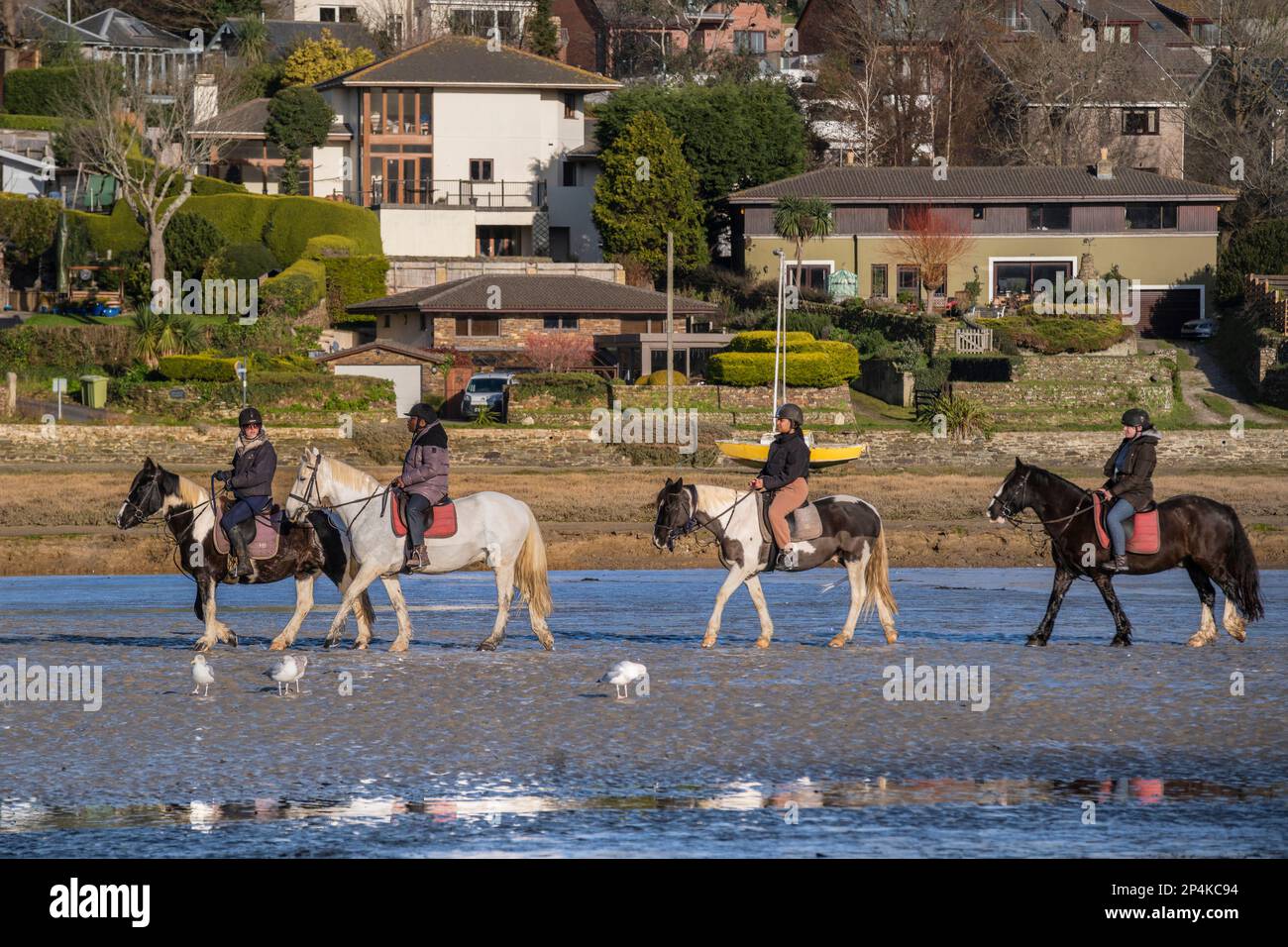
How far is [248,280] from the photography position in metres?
68.9

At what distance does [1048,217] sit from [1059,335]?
1649 centimetres

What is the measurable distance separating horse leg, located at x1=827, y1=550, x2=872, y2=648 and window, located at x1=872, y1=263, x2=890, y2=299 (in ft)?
188

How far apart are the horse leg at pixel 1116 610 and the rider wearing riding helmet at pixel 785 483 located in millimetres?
3389

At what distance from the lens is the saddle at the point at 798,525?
19.7 meters

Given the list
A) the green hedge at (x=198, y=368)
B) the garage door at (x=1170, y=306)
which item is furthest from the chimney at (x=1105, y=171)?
the green hedge at (x=198, y=368)

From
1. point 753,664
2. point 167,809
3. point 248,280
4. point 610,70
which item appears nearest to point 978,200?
point 248,280

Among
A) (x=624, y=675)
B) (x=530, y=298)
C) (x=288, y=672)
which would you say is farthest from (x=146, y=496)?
(x=530, y=298)

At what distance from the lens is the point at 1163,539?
1930 centimetres

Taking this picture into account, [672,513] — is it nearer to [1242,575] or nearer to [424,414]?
[424,414]

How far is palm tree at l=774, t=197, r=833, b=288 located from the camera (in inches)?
2933

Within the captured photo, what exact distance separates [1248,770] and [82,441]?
129ft

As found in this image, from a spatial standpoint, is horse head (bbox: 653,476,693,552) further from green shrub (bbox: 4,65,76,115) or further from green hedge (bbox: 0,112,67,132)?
green shrub (bbox: 4,65,76,115)

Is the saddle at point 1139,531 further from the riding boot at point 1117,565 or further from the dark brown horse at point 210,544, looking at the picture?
the dark brown horse at point 210,544

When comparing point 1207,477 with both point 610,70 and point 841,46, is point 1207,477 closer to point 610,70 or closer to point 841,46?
point 841,46
